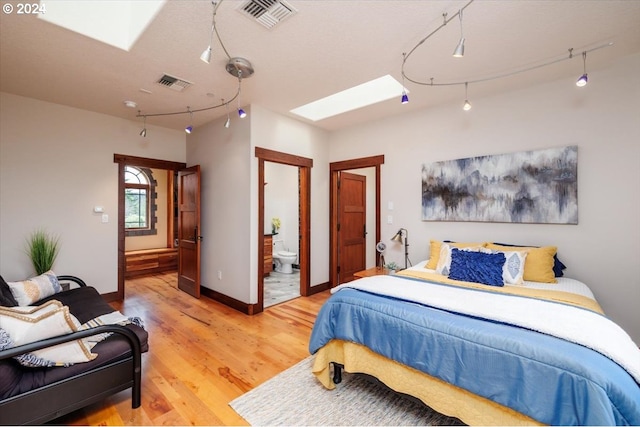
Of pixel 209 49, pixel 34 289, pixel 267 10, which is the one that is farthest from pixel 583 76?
pixel 34 289

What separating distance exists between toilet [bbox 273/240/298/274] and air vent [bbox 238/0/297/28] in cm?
442

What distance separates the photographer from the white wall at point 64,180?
11.0ft

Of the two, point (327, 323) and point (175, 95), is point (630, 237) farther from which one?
point (175, 95)

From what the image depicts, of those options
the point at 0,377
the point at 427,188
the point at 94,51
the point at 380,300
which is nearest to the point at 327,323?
the point at 380,300

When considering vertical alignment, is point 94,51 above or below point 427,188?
above

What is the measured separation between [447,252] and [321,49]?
2.37 metres

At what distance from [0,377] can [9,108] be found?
3.49 metres

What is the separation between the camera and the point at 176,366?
2432 millimetres

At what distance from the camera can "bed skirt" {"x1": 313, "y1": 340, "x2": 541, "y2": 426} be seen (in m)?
1.44

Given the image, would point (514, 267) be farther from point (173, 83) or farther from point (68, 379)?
point (173, 83)

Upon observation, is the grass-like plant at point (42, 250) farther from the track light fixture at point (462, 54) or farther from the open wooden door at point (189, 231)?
the track light fixture at point (462, 54)

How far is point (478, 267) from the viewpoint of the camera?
2.62 metres

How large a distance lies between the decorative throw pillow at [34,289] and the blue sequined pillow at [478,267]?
→ 3980 millimetres

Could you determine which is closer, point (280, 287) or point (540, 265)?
point (540, 265)
